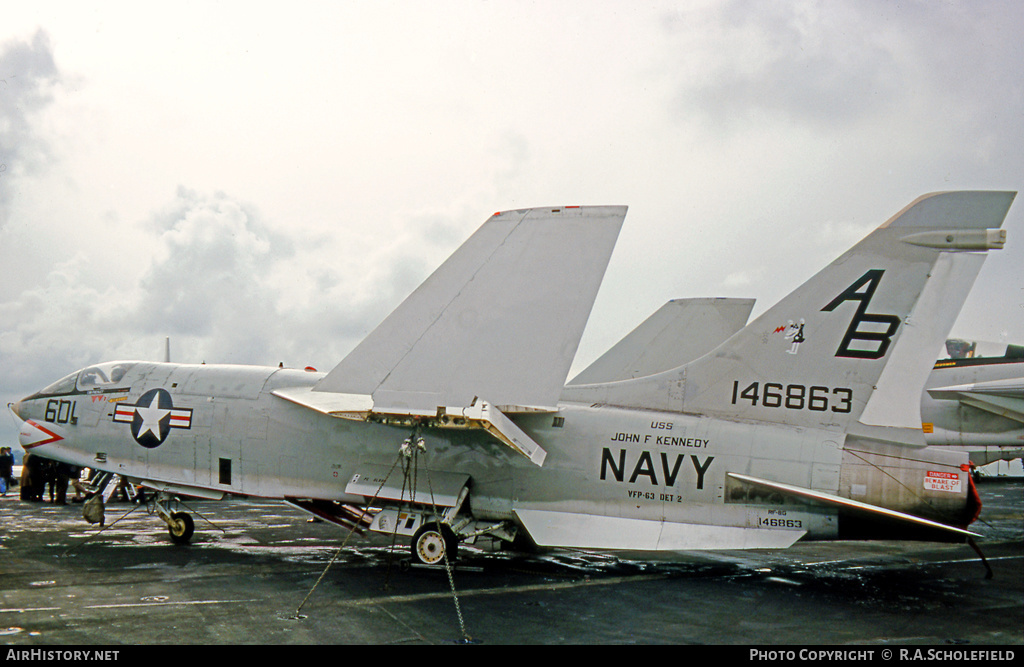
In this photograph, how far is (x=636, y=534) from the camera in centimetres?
980

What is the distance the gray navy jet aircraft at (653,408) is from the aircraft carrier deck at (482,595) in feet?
2.86

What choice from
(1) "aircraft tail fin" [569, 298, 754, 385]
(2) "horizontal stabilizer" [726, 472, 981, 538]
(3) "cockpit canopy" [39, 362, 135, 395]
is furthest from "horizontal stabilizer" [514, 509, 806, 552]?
(3) "cockpit canopy" [39, 362, 135, 395]

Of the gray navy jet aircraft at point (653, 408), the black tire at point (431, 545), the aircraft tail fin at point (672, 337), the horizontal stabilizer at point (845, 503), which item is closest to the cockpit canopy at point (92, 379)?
the gray navy jet aircraft at point (653, 408)

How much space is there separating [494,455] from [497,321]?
2.23 metres

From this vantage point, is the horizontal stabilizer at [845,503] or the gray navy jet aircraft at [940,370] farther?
the gray navy jet aircraft at [940,370]

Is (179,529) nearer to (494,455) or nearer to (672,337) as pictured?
(494,455)

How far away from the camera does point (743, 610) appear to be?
8430mm

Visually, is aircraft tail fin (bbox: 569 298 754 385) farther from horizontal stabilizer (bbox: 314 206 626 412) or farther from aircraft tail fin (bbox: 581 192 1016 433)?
horizontal stabilizer (bbox: 314 206 626 412)

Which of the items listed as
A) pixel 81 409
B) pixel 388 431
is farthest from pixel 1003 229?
pixel 81 409

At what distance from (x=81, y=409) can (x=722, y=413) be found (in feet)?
38.0

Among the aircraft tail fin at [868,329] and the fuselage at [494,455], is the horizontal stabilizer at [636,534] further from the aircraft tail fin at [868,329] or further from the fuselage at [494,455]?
the aircraft tail fin at [868,329]

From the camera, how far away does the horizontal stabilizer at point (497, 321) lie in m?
9.48

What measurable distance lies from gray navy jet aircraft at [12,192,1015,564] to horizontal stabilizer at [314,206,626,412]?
0.07ft

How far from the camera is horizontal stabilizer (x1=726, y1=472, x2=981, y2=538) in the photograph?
835 centimetres
